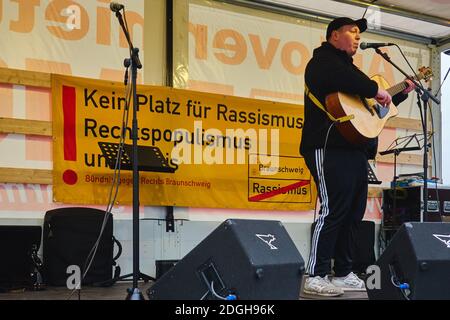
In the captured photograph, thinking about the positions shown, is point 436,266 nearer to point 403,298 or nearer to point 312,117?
point 403,298

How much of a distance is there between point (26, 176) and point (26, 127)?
436 mm

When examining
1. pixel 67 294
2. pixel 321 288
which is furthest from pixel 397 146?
pixel 67 294

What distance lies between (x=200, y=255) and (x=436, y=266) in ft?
3.61

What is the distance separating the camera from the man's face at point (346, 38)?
3.67 meters

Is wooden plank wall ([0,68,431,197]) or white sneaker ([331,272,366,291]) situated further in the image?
wooden plank wall ([0,68,431,197])

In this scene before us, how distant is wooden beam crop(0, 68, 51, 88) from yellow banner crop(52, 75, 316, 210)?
89mm

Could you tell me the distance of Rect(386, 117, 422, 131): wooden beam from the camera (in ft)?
22.7

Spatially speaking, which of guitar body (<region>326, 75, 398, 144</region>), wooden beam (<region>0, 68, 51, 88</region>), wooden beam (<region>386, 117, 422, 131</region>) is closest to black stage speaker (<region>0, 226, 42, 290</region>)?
wooden beam (<region>0, 68, 51, 88</region>)

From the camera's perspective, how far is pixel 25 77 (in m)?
4.97

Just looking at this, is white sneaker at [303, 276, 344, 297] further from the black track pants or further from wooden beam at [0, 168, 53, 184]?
wooden beam at [0, 168, 53, 184]

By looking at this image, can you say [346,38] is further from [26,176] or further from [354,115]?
[26,176]

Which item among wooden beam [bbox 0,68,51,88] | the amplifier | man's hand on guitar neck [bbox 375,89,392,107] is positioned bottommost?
the amplifier

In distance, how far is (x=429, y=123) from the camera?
7148 millimetres

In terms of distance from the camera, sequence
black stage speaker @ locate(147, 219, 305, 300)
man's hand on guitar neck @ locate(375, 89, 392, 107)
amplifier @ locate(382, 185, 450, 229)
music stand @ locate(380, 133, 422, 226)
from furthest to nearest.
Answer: music stand @ locate(380, 133, 422, 226) < amplifier @ locate(382, 185, 450, 229) < man's hand on guitar neck @ locate(375, 89, 392, 107) < black stage speaker @ locate(147, 219, 305, 300)
